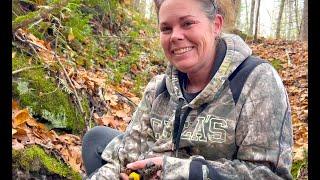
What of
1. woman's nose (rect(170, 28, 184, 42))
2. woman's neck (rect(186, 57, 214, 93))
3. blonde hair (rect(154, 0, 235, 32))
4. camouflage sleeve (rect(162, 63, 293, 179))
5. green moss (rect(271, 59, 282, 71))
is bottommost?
green moss (rect(271, 59, 282, 71))

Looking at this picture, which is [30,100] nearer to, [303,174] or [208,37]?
[208,37]

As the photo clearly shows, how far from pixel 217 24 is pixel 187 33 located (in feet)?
0.70

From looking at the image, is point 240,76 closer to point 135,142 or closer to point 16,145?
point 135,142

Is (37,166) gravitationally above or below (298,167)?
above

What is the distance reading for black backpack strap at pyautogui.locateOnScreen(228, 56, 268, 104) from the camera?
2119 mm

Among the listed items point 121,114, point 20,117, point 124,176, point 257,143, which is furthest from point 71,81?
point 257,143

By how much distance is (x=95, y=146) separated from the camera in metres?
2.77

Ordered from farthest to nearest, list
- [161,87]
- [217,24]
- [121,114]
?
[121,114]
[161,87]
[217,24]

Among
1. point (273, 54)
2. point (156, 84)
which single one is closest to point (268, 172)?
point (156, 84)

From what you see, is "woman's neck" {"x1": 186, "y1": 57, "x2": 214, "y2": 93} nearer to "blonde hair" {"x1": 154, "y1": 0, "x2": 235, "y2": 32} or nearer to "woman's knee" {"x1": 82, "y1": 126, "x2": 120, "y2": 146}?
"blonde hair" {"x1": 154, "y1": 0, "x2": 235, "y2": 32}

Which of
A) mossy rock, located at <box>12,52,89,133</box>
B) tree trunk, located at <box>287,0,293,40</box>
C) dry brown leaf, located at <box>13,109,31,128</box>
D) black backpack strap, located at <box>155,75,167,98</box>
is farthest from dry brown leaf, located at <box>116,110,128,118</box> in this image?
tree trunk, located at <box>287,0,293,40</box>

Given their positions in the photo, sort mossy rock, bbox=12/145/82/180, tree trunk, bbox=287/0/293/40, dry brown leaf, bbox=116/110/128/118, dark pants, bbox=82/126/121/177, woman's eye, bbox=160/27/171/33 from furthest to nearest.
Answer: tree trunk, bbox=287/0/293/40 → dry brown leaf, bbox=116/110/128/118 → mossy rock, bbox=12/145/82/180 → dark pants, bbox=82/126/121/177 → woman's eye, bbox=160/27/171/33
